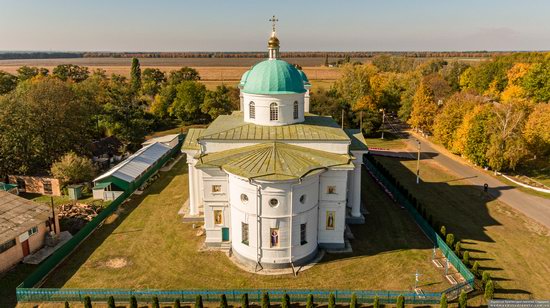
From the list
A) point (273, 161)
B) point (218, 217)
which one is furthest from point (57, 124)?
point (273, 161)

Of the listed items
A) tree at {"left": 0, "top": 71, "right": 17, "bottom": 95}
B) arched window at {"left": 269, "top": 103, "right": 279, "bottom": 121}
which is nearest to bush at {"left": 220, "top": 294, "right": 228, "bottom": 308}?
arched window at {"left": 269, "top": 103, "right": 279, "bottom": 121}

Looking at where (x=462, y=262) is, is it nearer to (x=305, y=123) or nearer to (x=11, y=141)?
(x=305, y=123)

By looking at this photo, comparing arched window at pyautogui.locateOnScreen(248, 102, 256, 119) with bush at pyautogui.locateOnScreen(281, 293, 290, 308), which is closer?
bush at pyautogui.locateOnScreen(281, 293, 290, 308)

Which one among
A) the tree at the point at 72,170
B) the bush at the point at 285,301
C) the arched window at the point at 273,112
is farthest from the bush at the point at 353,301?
the tree at the point at 72,170

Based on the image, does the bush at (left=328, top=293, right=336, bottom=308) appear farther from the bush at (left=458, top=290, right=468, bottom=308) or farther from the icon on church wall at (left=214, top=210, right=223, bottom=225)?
the icon on church wall at (left=214, top=210, right=223, bottom=225)

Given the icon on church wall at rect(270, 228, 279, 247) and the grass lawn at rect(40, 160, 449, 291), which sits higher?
the icon on church wall at rect(270, 228, 279, 247)

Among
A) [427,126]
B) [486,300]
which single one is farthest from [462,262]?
[427,126]

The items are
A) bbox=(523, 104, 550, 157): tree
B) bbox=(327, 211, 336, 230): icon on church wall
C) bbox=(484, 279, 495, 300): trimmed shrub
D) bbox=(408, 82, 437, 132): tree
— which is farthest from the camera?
bbox=(408, 82, 437, 132): tree
